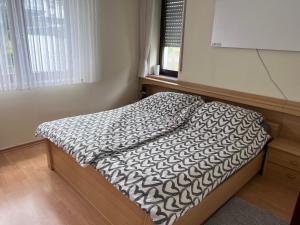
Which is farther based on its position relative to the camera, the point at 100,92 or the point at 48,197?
the point at 100,92

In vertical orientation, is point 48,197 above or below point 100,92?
below

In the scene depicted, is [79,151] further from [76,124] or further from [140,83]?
[140,83]

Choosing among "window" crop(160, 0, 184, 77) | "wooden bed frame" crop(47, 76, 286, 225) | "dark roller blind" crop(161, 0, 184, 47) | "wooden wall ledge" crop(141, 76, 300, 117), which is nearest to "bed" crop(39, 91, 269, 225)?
"wooden bed frame" crop(47, 76, 286, 225)

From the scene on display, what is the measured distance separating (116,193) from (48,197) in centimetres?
75

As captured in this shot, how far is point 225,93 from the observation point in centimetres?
264

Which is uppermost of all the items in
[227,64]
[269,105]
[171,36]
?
[171,36]

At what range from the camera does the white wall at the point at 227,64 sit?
2.20 metres

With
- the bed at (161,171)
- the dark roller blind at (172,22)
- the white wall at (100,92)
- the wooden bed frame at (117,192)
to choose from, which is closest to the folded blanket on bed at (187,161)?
the bed at (161,171)

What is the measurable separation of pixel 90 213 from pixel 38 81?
164cm

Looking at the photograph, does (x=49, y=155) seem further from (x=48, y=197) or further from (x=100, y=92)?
(x=100, y=92)

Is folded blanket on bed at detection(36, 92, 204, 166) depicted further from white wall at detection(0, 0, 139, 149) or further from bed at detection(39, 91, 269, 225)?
white wall at detection(0, 0, 139, 149)

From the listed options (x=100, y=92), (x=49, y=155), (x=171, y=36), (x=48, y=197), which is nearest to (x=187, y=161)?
(x=48, y=197)

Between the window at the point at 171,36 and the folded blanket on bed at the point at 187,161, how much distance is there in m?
1.22

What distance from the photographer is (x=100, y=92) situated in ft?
10.8
